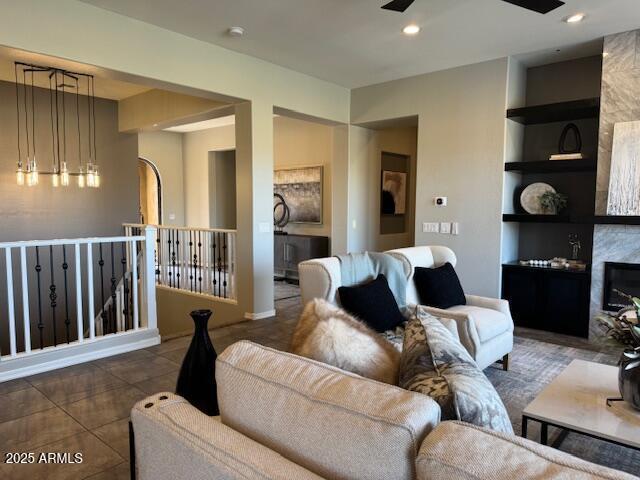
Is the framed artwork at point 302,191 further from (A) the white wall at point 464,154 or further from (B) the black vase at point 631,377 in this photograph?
(B) the black vase at point 631,377

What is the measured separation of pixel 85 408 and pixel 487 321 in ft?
9.27

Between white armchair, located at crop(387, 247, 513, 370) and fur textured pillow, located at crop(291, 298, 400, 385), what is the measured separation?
1.64 meters

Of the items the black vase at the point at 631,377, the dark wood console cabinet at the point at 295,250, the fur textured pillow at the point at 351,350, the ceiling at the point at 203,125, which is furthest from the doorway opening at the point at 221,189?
the black vase at the point at 631,377

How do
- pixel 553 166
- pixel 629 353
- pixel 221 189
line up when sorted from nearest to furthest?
pixel 629 353 → pixel 553 166 → pixel 221 189

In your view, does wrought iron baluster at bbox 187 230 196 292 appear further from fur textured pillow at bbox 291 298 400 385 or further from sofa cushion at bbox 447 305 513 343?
fur textured pillow at bbox 291 298 400 385

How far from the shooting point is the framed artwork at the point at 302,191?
7988 mm

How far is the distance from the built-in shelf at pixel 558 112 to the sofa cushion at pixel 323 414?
4.65m

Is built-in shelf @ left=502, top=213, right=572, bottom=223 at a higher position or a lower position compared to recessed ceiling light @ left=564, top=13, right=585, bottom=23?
lower

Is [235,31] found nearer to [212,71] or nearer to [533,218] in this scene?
[212,71]

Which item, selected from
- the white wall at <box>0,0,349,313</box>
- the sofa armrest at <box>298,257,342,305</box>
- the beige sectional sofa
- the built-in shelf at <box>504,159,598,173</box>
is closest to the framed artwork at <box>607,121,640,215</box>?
the built-in shelf at <box>504,159,598,173</box>

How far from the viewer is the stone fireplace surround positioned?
14.1ft

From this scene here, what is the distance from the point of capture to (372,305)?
3031 mm

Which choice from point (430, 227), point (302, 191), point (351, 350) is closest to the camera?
point (351, 350)

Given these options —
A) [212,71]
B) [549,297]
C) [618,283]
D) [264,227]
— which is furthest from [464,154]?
[212,71]
